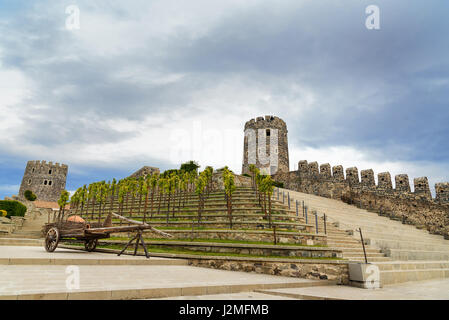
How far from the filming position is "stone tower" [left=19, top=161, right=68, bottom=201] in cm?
5772

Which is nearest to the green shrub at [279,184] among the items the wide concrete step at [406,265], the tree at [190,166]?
the tree at [190,166]

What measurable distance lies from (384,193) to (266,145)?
21.2 meters

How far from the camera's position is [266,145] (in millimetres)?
41562

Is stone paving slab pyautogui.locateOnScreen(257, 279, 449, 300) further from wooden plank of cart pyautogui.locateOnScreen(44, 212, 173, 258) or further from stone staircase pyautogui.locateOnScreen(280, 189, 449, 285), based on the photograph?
wooden plank of cart pyautogui.locateOnScreen(44, 212, 173, 258)

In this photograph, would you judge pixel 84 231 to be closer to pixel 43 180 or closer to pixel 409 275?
pixel 409 275

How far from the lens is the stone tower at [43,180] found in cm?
5772

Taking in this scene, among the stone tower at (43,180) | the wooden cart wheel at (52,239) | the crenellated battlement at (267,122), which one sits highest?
the crenellated battlement at (267,122)

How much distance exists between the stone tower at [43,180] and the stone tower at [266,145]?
155 feet

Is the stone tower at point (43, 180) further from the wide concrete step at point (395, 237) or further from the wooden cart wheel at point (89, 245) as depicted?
the wide concrete step at point (395, 237)

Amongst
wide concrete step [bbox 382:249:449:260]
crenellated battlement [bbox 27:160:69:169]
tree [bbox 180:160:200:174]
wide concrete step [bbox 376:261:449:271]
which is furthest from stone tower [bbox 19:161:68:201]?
wide concrete step [bbox 376:261:449:271]
